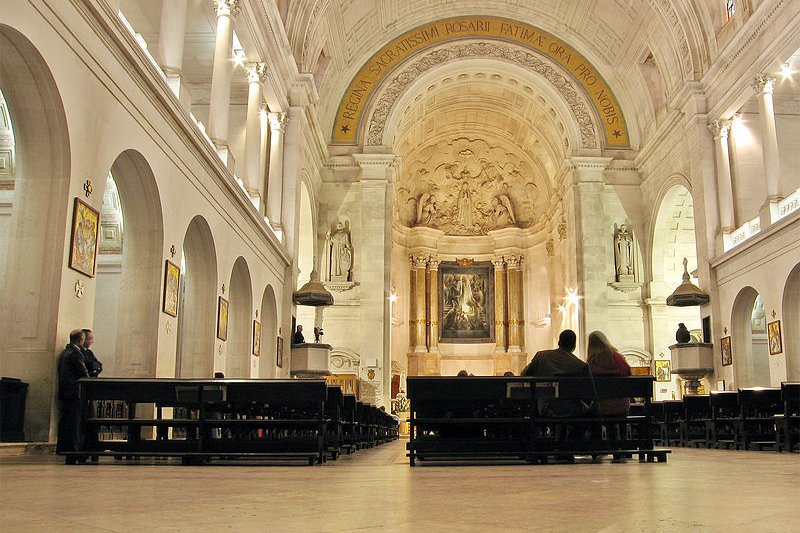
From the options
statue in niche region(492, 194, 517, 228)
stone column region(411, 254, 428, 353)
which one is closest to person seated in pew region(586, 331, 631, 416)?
stone column region(411, 254, 428, 353)

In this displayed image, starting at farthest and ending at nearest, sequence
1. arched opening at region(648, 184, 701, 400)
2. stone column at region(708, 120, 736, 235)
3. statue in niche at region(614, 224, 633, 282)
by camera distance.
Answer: statue in niche at region(614, 224, 633, 282) → arched opening at region(648, 184, 701, 400) → stone column at region(708, 120, 736, 235)

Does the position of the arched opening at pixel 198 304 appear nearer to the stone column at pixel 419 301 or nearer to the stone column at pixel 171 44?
the stone column at pixel 171 44

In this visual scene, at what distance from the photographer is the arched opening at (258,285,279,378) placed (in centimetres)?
1916

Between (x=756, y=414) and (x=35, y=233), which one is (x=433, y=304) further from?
(x=35, y=233)

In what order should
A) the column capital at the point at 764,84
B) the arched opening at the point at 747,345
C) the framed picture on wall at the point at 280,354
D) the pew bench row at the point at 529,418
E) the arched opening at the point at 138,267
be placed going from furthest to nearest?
the framed picture on wall at the point at 280,354
the arched opening at the point at 747,345
the column capital at the point at 764,84
the arched opening at the point at 138,267
the pew bench row at the point at 529,418

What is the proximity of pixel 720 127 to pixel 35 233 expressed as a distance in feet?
56.2

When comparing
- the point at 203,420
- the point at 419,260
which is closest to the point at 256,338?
the point at 203,420

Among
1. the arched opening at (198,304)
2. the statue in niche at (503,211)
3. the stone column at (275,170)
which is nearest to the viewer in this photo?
the arched opening at (198,304)

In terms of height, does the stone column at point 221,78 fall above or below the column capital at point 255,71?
below

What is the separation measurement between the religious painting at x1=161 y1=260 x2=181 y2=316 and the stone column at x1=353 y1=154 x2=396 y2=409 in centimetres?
1318

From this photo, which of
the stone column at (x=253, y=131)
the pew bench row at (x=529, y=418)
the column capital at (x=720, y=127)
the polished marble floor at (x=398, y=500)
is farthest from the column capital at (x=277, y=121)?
the polished marble floor at (x=398, y=500)

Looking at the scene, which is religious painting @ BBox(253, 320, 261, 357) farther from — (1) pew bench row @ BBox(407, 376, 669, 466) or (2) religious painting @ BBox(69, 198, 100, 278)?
(1) pew bench row @ BBox(407, 376, 669, 466)

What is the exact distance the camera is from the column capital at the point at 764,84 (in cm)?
1750

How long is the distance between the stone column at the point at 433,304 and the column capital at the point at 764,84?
17427 mm
